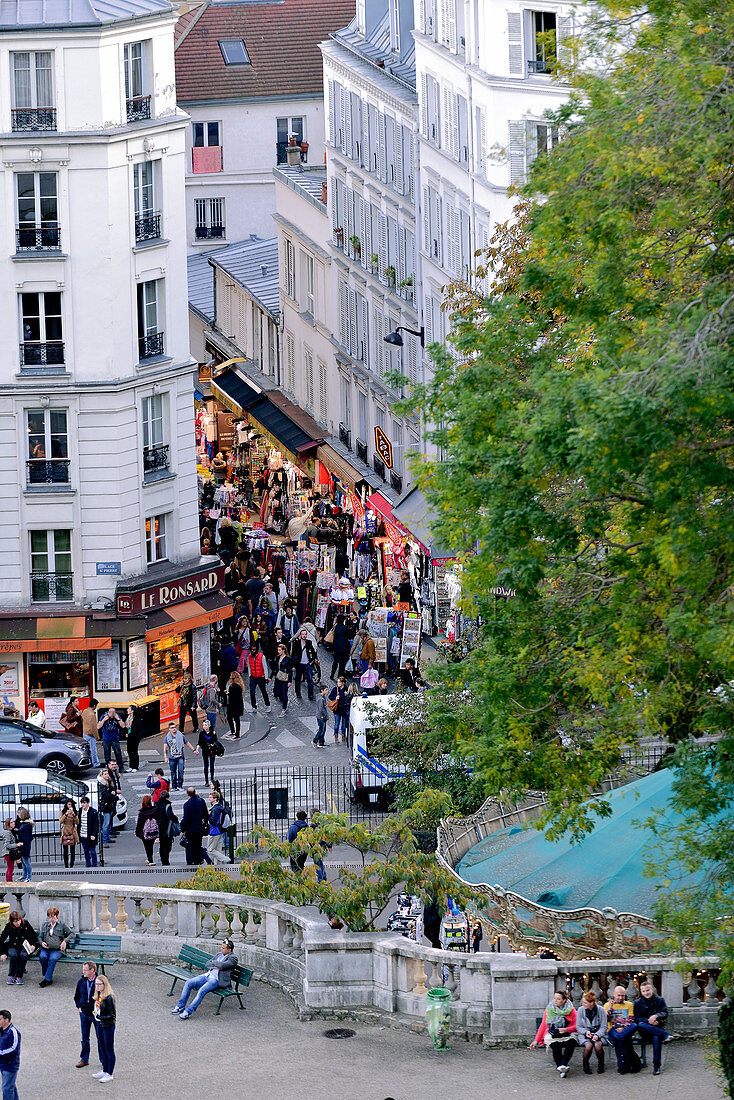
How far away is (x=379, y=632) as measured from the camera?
51.1 m

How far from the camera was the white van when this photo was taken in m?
42.0

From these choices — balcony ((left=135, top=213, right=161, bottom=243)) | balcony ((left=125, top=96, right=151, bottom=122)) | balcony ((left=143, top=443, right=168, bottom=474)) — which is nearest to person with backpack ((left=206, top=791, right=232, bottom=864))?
balcony ((left=143, top=443, right=168, bottom=474))

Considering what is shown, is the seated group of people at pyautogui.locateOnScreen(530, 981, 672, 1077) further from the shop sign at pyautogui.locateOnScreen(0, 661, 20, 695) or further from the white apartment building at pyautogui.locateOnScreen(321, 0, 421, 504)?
the white apartment building at pyautogui.locateOnScreen(321, 0, 421, 504)

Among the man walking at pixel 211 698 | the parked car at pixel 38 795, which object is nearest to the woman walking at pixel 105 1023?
the parked car at pixel 38 795

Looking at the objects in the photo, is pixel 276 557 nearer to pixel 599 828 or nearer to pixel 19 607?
pixel 19 607

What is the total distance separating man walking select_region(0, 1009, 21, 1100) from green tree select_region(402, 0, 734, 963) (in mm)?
6293

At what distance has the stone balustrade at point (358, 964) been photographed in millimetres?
27172

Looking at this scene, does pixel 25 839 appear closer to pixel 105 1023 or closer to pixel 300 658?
pixel 105 1023

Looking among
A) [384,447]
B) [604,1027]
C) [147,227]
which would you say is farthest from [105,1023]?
[384,447]

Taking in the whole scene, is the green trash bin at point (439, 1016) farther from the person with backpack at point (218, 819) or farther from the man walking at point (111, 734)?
the man walking at point (111, 734)

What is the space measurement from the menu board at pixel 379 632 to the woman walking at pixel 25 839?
14091mm

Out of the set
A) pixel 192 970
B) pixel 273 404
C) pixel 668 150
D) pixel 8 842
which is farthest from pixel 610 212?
pixel 273 404

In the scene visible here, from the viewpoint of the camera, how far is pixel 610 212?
23.1m

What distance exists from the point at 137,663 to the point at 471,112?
15.3m
